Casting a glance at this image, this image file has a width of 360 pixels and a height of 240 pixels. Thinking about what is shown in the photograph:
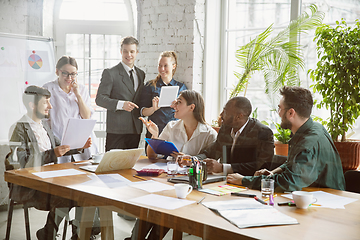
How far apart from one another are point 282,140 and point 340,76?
0.47 metres

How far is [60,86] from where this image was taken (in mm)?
1819

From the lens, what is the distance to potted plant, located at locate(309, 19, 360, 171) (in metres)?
1.62

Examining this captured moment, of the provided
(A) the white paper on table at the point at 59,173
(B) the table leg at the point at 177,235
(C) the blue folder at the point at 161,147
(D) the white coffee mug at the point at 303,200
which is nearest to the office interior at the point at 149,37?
(B) the table leg at the point at 177,235

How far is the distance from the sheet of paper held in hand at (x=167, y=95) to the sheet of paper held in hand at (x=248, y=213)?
3.87 feet

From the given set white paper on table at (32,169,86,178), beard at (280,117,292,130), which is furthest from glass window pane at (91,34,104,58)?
beard at (280,117,292,130)

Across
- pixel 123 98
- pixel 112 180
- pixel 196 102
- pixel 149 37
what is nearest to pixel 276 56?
pixel 196 102

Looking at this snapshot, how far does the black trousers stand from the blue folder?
11 centimetres

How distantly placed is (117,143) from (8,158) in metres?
0.65

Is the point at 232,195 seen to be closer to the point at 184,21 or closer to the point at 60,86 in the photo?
the point at 60,86

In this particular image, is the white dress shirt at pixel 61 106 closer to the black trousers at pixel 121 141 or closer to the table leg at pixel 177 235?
the black trousers at pixel 121 141

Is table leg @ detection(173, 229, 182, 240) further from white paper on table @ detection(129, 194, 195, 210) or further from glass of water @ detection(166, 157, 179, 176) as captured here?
glass of water @ detection(166, 157, 179, 176)

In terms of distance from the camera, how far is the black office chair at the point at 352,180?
5.32 feet

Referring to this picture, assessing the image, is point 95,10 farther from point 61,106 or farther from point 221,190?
point 221,190

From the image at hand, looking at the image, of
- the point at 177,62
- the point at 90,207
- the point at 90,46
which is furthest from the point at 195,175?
the point at 177,62
